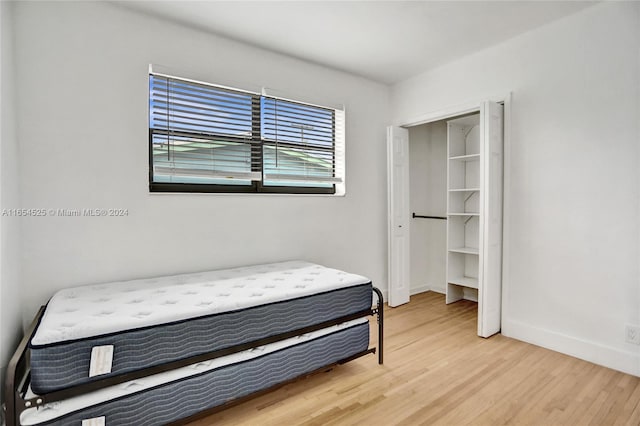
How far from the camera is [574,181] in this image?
8.23 feet

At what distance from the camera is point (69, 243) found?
2156mm

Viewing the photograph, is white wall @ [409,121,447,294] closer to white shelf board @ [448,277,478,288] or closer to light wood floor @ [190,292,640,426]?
white shelf board @ [448,277,478,288]

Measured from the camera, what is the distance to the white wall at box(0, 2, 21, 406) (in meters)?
1.61

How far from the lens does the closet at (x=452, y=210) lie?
2871mm

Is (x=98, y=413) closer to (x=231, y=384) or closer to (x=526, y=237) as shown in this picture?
(x=231, y=384)

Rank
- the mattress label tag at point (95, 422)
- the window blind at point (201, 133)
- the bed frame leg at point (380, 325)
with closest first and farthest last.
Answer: the mattress label tag at point (95, 422)
the bed frame leg at point (380, 325)
the window blind at point (201, 133)

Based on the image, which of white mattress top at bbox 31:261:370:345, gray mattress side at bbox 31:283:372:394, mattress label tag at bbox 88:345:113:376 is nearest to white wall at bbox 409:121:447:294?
white mattress top at bbox 31:261:370:345

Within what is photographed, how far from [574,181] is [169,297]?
297cm

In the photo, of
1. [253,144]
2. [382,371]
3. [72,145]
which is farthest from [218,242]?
[382,371]

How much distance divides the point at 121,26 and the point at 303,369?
262cm

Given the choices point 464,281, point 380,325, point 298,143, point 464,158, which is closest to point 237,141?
point 298,143

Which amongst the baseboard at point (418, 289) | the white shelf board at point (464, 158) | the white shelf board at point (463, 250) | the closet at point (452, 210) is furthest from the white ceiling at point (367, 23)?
the baseboard at point (418, 289)

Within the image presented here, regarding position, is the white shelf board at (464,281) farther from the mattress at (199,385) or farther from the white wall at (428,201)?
the mattress at (199,385)

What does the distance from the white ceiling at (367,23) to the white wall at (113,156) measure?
0.18 meters
